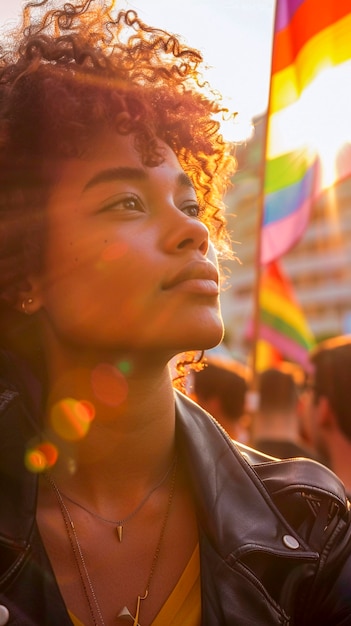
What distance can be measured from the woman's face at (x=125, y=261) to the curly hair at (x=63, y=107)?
59mm

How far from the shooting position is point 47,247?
7.98 feet

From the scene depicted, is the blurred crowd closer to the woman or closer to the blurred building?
the woman

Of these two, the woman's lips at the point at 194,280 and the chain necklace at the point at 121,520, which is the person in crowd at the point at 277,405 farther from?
the woman's lips at the point at 194,280

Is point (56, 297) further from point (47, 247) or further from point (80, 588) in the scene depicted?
point (80, 588)

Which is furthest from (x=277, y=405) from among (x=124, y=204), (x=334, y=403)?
(x=124, y=204)

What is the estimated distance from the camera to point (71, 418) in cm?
247

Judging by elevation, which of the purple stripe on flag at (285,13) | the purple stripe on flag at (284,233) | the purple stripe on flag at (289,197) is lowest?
the purple stripe on flag at (284,233)

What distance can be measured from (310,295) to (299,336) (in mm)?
48078

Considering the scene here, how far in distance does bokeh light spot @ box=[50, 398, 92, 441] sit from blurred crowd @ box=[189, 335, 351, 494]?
1.65 metres

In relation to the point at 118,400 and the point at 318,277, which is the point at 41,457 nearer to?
the point at 118,400

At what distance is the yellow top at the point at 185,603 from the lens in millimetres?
2227

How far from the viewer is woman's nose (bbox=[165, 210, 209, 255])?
2.27 meters

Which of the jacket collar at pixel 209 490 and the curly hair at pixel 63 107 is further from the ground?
the curly hair at pixel 63 107

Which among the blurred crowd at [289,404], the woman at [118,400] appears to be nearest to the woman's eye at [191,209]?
the woman at [118,400]
